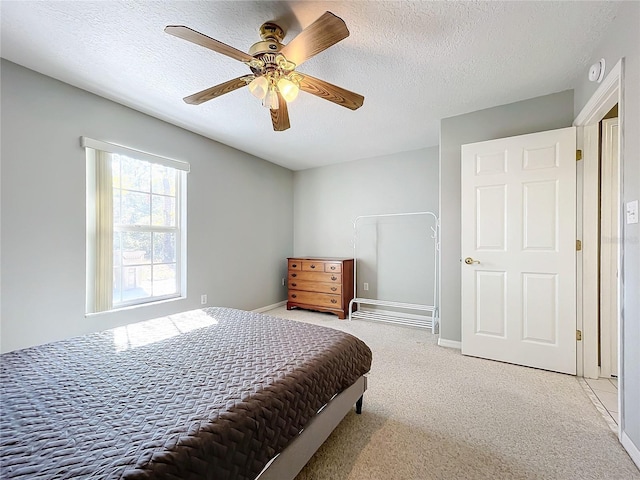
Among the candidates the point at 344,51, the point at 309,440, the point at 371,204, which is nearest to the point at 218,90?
the point at 344,51

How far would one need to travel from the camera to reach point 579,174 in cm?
228

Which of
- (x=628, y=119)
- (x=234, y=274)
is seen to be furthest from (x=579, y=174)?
(x=234, y=274)

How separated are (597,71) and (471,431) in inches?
96.9

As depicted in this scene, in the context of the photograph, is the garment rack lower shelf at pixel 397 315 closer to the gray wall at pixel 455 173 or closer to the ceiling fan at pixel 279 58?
the gray wall at pixel 455 173

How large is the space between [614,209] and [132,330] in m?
3.73

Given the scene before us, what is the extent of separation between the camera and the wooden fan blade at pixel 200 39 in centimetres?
135

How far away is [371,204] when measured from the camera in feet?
14.3

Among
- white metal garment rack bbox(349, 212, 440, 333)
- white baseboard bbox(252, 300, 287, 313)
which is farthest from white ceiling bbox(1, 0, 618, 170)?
white baseboard bbox(252, 300, 287, 313)

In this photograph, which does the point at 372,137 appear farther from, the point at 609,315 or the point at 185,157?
the point at 609,315

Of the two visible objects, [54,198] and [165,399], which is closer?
[165,399]

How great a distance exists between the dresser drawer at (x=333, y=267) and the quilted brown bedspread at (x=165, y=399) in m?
2.36

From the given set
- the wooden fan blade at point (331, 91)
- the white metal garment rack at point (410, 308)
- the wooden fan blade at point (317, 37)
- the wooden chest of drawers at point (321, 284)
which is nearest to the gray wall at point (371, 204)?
the white metal garment rack at point (410, 308)

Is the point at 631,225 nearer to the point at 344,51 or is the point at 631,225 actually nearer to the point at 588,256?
the point at 588,256

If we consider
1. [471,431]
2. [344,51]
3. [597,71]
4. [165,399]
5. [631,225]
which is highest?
[344,51]
